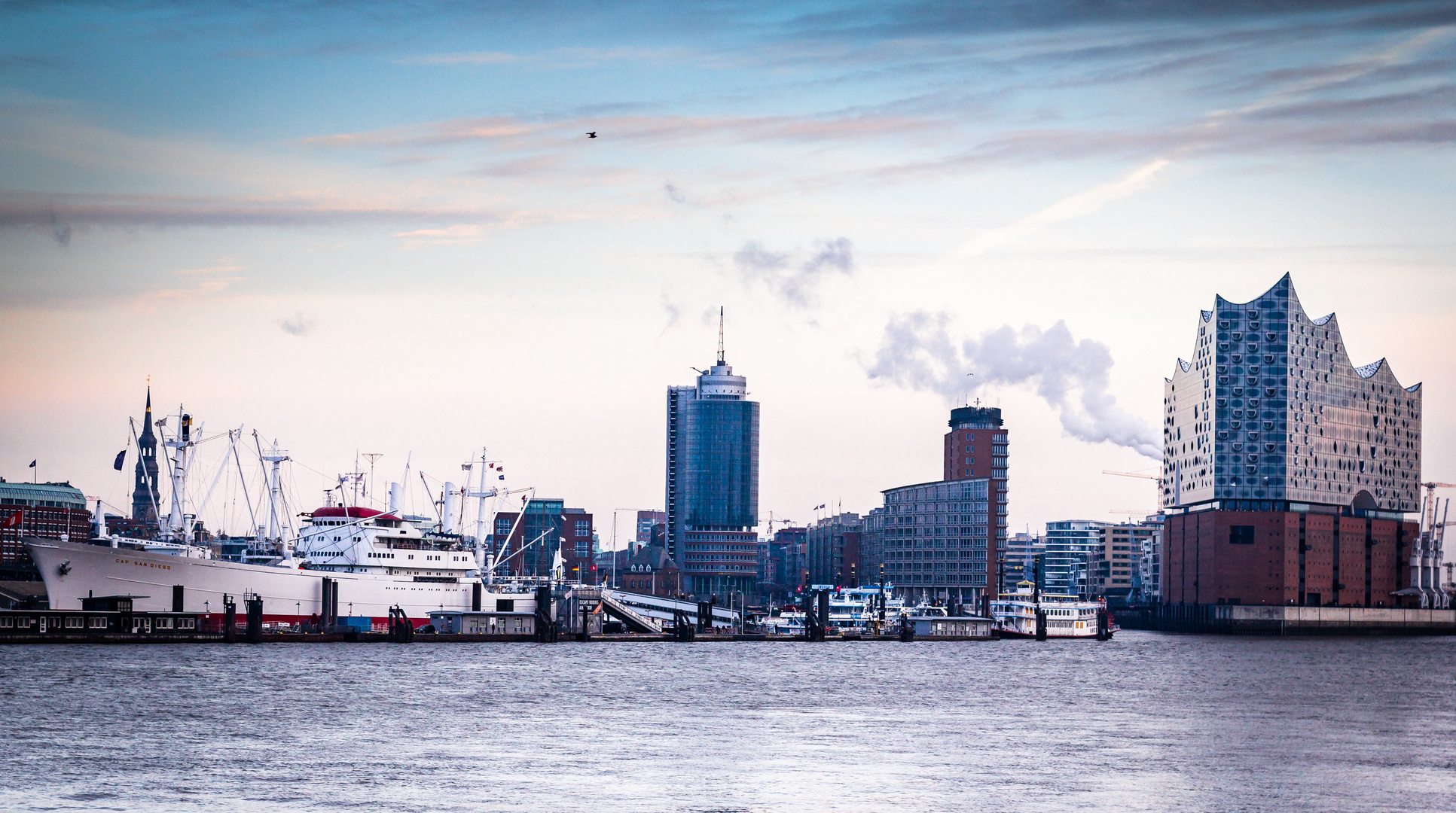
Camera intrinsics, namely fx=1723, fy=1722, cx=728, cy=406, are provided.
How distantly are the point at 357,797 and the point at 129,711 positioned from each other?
29.3 meters

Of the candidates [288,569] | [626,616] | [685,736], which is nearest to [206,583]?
[288,569]

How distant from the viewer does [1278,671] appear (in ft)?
431

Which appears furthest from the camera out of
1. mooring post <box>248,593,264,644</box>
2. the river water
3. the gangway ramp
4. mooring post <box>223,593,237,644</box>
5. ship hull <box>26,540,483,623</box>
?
the gangway ramp

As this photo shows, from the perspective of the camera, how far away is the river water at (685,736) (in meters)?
51.1

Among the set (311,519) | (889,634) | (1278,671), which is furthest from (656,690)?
(889,634)

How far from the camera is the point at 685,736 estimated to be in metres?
68.9

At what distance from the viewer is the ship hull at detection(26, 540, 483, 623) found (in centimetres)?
13812

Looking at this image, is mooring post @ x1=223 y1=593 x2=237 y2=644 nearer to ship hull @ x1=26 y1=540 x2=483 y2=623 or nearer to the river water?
A: the river water

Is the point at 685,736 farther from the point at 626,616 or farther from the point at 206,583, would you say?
the point at 626,616

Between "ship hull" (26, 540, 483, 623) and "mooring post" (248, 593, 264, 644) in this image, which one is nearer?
"mooring post" (248, 593, 264, 644)

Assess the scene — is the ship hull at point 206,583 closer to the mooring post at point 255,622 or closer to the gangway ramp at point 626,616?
the mooring post at point 255,622

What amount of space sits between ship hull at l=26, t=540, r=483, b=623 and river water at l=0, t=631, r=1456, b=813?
15.1 metres

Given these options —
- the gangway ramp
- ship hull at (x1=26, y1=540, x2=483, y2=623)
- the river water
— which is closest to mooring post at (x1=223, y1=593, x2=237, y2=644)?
the river water

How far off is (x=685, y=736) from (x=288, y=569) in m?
84.9
